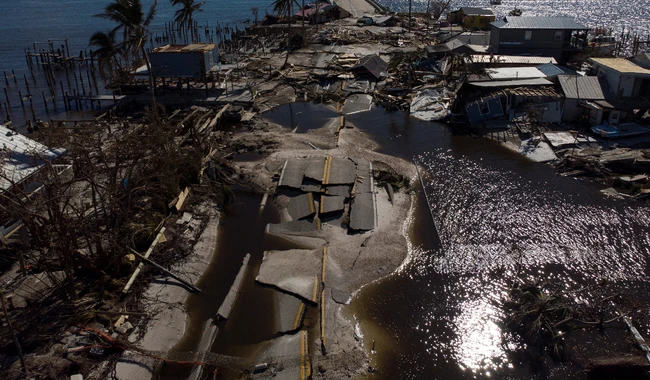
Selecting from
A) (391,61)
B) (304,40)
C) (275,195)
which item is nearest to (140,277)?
(275,195)

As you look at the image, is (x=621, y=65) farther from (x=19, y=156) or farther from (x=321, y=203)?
(x=19, y=156)

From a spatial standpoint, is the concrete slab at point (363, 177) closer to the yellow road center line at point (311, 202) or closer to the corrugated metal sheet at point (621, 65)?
the yellow road center line at point (311, 202)

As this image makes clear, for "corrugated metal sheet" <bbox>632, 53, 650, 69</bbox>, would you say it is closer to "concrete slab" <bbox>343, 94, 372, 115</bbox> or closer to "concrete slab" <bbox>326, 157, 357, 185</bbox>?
"concrete slab" <bbox>343, 94, 372, 115</bbox>

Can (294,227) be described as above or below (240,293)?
above

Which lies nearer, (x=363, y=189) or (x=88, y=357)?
(x=88, y=357)

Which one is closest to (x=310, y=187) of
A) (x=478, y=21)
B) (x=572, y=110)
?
(x=572, y=110)

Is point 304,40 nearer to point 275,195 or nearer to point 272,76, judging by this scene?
point 272,76
